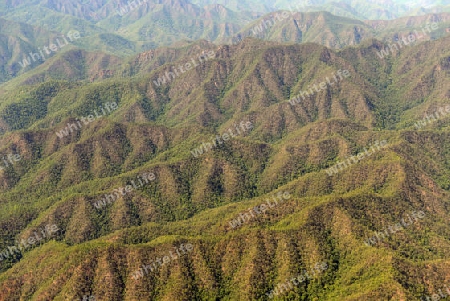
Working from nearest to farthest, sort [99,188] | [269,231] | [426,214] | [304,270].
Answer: [304,270]
[269,231]
[426,214]
[99,188]

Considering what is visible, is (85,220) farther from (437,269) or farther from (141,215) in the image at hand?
(437,269)

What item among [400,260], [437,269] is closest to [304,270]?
[400,260]

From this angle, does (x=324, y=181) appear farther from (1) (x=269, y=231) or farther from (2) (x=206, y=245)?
(2) (x=206, y=245)

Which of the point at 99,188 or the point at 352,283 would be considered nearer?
the point at 352,283

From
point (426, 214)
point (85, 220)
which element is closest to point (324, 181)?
point (426, 214)

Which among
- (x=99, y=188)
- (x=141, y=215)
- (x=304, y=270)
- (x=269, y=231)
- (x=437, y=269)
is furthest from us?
(x=99, y=188)

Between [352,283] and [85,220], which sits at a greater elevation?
[85,220]

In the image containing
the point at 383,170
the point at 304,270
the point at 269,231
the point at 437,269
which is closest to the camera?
the point at 437,269

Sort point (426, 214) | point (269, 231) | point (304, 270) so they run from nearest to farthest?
1. point (304, 270)
2. point (269, 231)
3. point (426, 214)

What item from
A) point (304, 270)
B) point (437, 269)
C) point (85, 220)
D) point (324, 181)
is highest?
point (85, 220)
